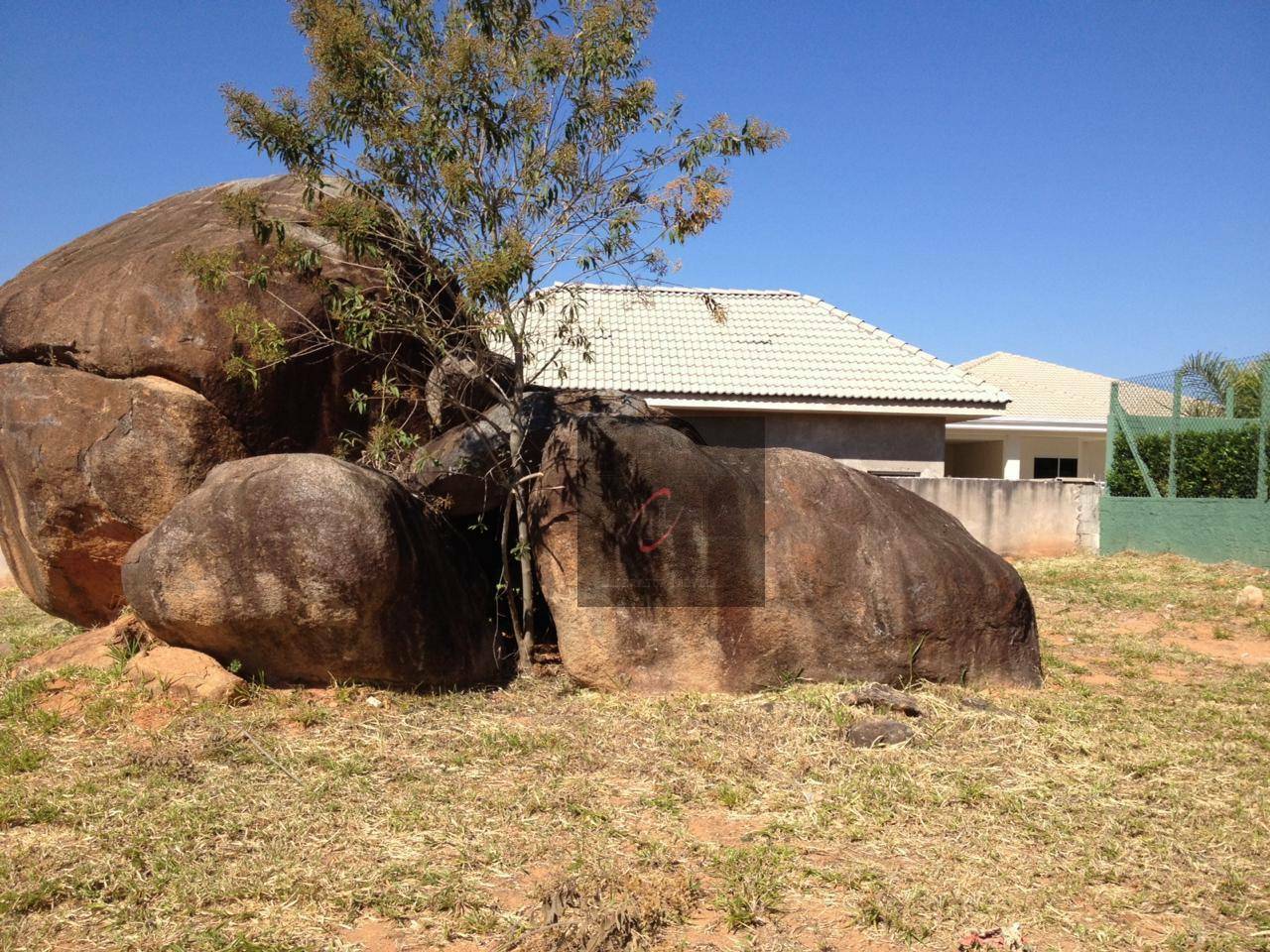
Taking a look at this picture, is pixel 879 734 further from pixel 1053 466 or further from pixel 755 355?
pixel 1053 466

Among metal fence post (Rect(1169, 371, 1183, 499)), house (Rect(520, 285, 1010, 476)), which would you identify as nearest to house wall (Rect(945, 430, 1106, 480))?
house (Rect(520, 285, 1010, 476))

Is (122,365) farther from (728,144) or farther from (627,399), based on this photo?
(728,144)

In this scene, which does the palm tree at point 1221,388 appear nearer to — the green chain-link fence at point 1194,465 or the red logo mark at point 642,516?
the green chain-link fence at point 1194,465

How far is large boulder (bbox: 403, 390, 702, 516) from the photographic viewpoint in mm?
7207

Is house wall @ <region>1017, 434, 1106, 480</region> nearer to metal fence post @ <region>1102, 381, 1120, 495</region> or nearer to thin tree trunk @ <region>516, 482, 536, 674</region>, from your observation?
metal fence post @ <region>1102, 381, 1120, 495</region>

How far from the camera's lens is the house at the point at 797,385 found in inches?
618

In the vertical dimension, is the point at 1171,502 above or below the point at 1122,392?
below

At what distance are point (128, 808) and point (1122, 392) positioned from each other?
15719 millimetres

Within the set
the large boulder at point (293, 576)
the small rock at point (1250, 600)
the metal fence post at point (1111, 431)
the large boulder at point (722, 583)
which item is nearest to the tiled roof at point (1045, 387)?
the metal fence post at point (1111, 431)

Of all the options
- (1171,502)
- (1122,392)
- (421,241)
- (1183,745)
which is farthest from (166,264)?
(1122,392)

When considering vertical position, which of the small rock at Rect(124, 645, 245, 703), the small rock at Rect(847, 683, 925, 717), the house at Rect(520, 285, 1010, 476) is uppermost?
the house at Rect(520, 285, 1010, 476)

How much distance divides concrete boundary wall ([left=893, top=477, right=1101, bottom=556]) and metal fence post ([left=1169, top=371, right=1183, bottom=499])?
1.14 meters

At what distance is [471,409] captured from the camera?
7.21 metres

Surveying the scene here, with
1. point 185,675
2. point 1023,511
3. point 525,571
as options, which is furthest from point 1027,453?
point 185,675
